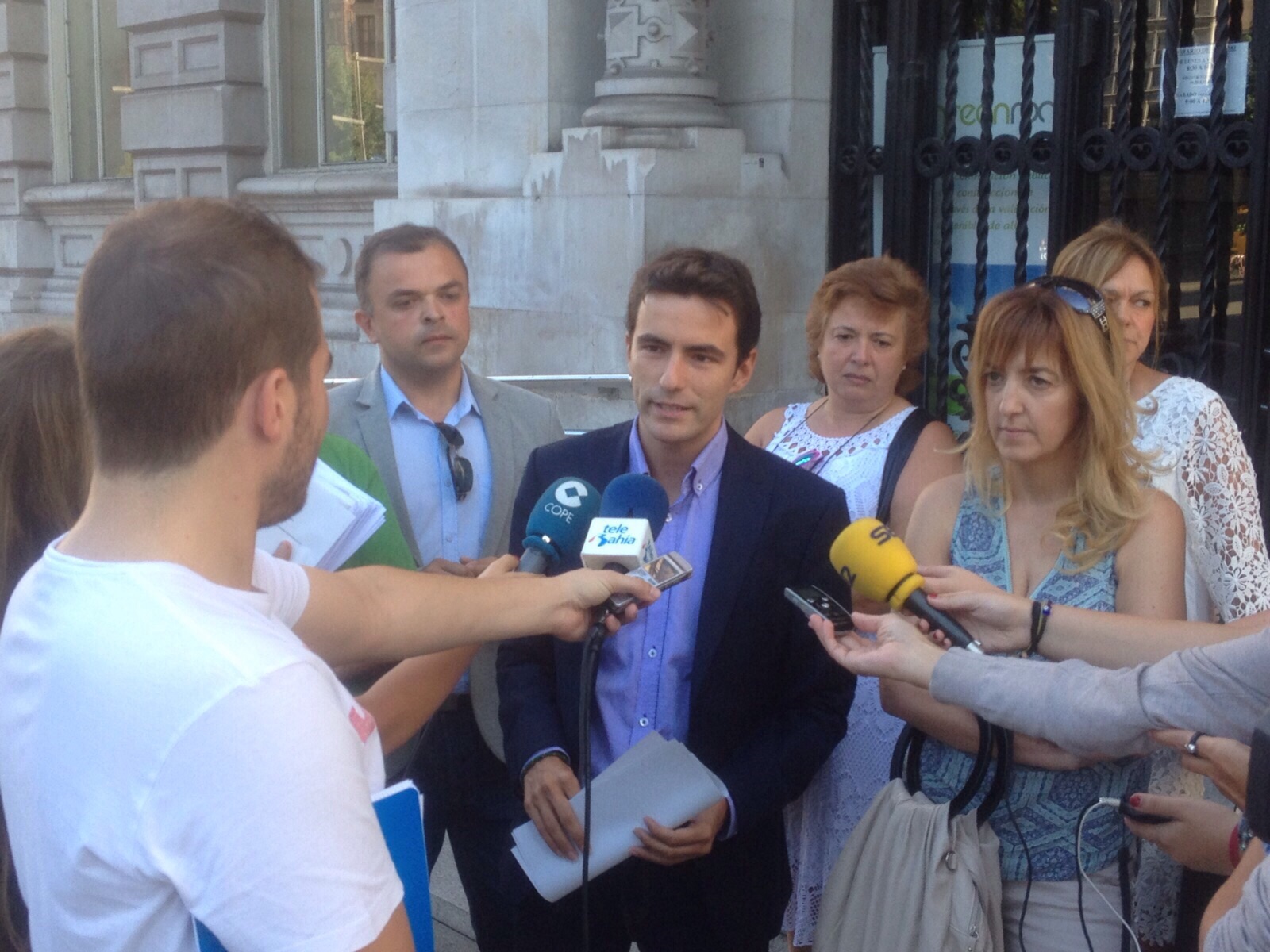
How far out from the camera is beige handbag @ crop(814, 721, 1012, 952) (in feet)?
7.41

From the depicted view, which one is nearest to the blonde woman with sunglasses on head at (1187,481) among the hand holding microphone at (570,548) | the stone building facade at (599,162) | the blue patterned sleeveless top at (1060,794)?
the blue patterned sleeveless top at (1060,794)

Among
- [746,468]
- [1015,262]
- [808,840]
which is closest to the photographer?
[746,468]

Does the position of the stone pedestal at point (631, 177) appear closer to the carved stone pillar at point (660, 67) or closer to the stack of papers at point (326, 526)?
the carved stone pillar at point (660, 67)

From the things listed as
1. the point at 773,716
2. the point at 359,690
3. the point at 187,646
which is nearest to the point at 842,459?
the point at 773,716

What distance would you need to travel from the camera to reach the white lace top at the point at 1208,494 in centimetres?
296

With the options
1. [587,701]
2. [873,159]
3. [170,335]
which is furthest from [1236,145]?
[170,335]

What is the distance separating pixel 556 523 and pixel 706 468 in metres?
0.52

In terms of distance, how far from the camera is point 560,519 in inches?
90.0

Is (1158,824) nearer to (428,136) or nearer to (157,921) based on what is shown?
(157,921)

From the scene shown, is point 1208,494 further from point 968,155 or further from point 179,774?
point 968,155

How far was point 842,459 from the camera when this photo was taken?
353cm

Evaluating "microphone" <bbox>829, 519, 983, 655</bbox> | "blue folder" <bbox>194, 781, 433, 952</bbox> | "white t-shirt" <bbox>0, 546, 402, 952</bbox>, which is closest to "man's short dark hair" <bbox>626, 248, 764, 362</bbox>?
"microphone" <bbox>829, 519, 983, 655</bbox>

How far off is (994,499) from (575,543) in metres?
0.92

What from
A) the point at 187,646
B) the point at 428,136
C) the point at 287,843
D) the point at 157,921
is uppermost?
the point at 428,136
